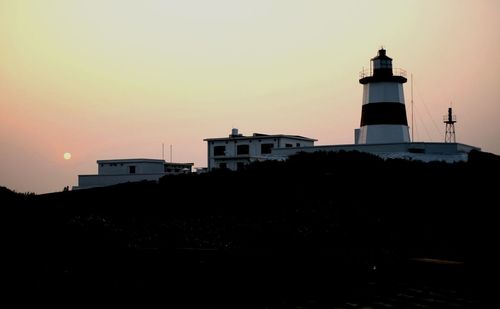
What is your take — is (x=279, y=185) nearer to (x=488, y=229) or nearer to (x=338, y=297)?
(x=488, y=229)

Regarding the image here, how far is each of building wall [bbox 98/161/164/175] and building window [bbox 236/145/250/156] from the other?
11180 mm

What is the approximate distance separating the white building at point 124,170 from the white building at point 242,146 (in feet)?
17.9

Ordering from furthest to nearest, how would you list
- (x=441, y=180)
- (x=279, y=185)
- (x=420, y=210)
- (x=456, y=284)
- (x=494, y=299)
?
(x=279, y=185) < (x=441, y=180) < (x=420, y=210) < (x=456, y=284) < (x=494, y=299)

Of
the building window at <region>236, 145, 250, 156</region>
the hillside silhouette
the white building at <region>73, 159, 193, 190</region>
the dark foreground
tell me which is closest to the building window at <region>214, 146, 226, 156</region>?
the building window at <region>236, 145, 250, 156</region>

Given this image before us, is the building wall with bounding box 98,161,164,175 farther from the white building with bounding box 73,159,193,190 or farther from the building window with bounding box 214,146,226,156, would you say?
the building window with bounding box 214,146,226,156

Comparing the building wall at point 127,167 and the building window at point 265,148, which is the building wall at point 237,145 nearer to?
the building window at point 265,148

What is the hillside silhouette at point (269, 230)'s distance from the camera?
1912 centimetres

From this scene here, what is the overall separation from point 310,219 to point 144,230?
9958 mm

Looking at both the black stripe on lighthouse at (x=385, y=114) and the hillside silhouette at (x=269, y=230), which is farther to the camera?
the black stripe on lighthouse at (x=385, y=114)

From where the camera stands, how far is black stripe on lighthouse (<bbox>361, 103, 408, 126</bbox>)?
5247 cm

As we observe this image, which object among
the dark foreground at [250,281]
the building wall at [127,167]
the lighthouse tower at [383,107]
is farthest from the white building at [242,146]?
the dark foreground at [250,281]

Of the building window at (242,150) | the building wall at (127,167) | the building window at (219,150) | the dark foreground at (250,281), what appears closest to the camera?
the dark foreground at (250,281)

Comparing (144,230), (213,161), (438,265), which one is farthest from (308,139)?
(438,265)

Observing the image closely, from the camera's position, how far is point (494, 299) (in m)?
15.1
